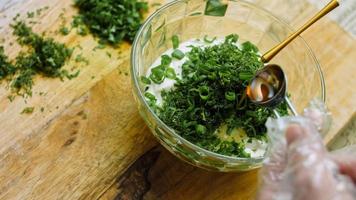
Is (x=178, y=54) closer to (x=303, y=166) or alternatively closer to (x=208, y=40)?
(x=208, y=40)

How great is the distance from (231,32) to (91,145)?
657 millimetres

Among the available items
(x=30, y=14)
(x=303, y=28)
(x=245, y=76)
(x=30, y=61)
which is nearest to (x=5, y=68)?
(x=30, y=61)

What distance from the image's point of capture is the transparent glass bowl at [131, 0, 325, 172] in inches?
64.2

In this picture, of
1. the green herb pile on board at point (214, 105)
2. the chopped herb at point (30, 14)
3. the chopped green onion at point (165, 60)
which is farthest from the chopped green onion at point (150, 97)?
the chopped herb at point (30, 14)

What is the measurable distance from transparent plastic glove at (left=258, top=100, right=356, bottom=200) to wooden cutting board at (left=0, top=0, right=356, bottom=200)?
17.8 inches

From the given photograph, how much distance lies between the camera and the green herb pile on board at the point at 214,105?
4.84 ft

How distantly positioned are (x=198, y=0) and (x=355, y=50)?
64 cm

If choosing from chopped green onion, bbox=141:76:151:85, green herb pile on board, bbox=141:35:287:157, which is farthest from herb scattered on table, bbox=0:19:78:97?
green herb pile on board, bbox=141:35:287:157

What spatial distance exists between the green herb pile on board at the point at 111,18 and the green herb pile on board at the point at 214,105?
14.1 inches

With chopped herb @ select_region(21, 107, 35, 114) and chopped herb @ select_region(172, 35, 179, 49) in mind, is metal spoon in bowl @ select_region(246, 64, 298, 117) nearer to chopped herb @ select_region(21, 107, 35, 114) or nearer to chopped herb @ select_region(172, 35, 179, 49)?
chopped herb @ select_region(172, 35, 179, 49)

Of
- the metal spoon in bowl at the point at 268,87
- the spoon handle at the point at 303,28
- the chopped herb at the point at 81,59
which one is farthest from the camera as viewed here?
the chopped herb at the point at 81,59

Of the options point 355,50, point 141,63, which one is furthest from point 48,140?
point 355,50

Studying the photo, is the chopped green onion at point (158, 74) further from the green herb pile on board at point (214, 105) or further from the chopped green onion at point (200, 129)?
the chopped green onion at point (200, 129)

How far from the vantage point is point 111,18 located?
1801mm
